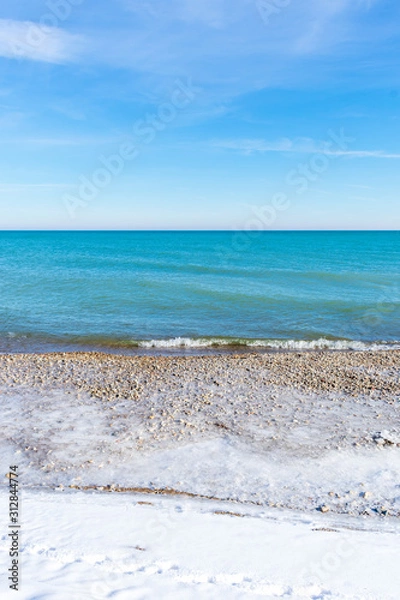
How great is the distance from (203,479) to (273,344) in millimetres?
13555

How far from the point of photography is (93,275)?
157ft

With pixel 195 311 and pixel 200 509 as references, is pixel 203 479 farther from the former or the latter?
pixel 195 311

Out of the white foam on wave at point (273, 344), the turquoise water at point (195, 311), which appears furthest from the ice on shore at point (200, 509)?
the turquoise water at point (195, 311)

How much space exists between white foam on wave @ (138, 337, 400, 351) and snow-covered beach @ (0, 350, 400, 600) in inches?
194

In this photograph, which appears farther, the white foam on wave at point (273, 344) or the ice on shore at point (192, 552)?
the white foam on wave at point (273, 344)

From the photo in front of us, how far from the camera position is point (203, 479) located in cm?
902

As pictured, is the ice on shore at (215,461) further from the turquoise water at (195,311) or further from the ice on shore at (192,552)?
the turquoise water at (195,311)

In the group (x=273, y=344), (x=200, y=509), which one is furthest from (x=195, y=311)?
(x=200, y=509)

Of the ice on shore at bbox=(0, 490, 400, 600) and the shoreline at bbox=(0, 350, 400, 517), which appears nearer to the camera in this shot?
the ice on shore at bbox=(0, 490, 400, 600)

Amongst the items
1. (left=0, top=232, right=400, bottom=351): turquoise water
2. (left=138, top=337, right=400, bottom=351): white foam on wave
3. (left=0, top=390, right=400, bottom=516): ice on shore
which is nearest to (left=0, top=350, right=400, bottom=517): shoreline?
(left=0, top=390, right=400, bottom=516): ice on shore

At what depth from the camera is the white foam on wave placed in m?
21.7

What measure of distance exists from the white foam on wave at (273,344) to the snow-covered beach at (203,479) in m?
4.92

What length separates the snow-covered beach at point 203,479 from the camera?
5820 mm

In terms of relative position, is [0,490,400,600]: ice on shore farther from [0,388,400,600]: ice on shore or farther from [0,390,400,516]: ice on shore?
[0,390,400,516]: ice on shore
